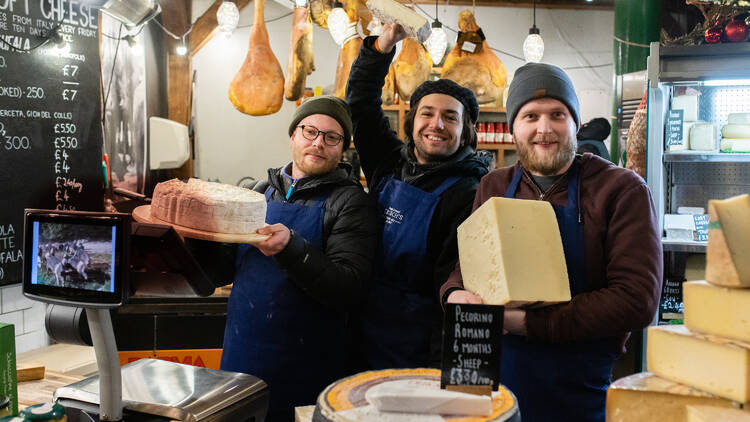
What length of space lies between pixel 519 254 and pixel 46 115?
2.65 meters

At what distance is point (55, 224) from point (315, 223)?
0.92 meters

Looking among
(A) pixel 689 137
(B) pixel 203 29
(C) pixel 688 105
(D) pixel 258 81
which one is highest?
(B) pixel 203 29

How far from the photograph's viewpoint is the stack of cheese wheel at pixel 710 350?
112 centimetres

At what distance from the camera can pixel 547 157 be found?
1708mm

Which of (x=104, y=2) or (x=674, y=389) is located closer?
(x=674, y=389)

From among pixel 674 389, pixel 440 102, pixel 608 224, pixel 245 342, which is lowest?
pixel 245 342

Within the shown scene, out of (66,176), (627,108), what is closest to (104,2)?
(66,176)

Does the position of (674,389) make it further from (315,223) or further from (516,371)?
(315,223)

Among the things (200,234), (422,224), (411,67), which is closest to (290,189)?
(422,224)

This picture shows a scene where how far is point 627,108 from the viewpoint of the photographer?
5121 millimetres

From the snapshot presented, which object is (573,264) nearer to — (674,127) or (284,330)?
(284,330)

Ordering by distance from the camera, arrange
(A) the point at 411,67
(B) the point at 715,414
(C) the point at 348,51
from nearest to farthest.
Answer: (B) the point at 715,414 → (C) the point at 348,51 → (A) the point at 411,67

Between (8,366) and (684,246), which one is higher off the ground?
(684,246)

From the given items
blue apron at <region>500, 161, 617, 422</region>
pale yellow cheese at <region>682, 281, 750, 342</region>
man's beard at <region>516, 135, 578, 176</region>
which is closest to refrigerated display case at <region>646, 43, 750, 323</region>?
man's beard at <region>516, 135, 578, 176</region>
